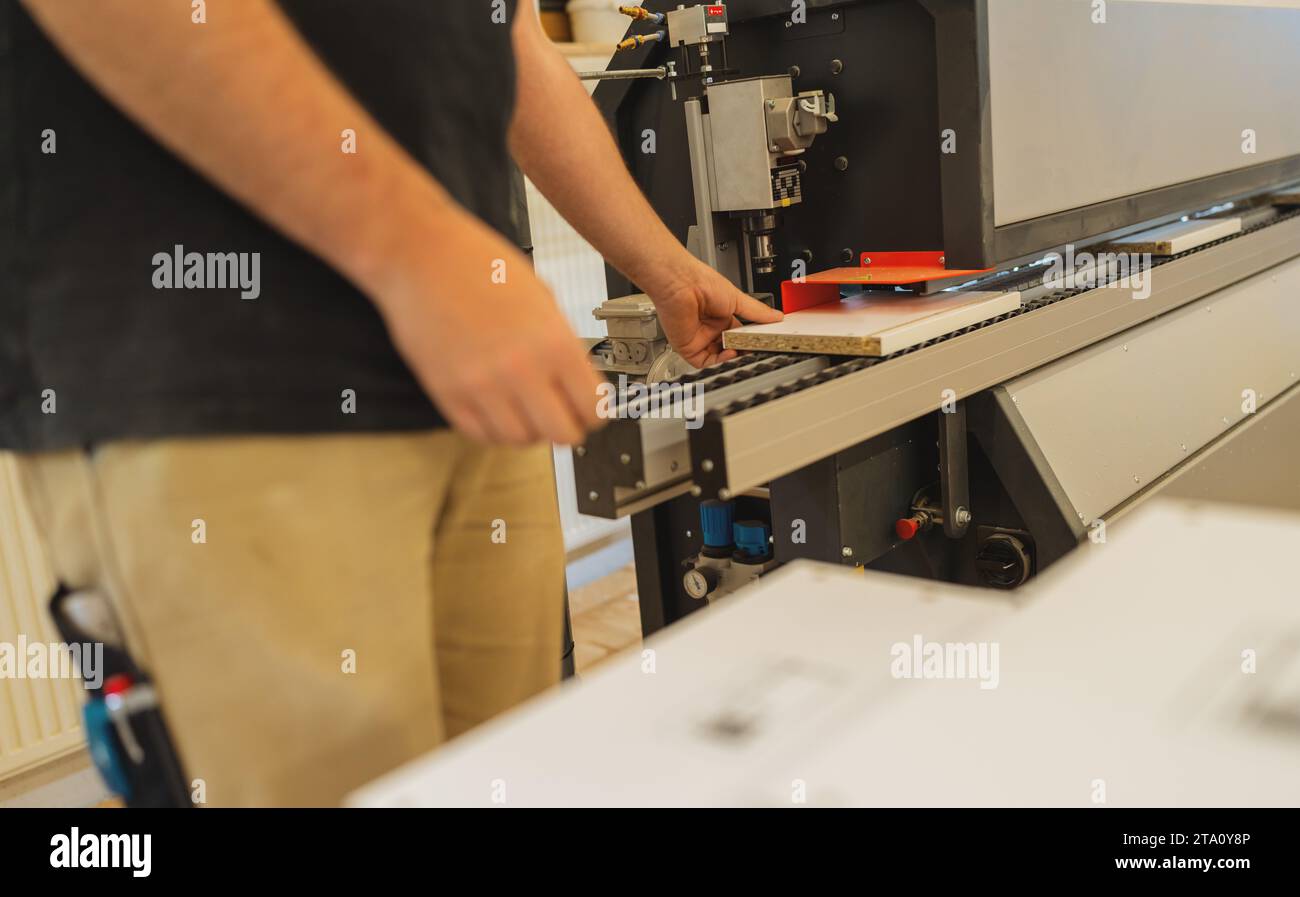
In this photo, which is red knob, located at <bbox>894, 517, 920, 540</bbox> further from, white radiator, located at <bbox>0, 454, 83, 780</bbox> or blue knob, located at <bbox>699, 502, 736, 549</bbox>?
white radiator, located at <bbox>0, 454, 83, 780</bbox>

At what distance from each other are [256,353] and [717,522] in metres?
1.19

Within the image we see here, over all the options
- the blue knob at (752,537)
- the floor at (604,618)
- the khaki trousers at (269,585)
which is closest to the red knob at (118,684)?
the khaki trousers at (269,585)

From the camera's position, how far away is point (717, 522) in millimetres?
1880

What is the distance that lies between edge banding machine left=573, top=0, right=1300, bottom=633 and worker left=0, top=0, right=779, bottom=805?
391mm

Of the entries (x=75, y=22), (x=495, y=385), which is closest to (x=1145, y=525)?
(x=495, y=385)

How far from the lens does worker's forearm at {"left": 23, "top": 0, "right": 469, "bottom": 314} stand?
0.67 metres

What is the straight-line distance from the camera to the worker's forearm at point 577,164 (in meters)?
1.15

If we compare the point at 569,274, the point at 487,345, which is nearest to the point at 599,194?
the point at 487,345

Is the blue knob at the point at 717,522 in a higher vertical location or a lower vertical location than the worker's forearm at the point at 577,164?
lower

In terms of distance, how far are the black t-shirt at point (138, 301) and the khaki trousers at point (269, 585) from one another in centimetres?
2

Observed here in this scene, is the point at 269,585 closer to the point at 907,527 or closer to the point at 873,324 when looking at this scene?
the point at 873,324

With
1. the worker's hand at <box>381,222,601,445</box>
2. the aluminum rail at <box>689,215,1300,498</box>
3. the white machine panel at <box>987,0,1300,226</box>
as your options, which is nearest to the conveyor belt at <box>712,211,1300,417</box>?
the aluminum rail at <box>689,215,1300,498</box>

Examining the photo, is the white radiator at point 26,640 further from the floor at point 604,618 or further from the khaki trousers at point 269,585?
the khaki trousers at point 269,585

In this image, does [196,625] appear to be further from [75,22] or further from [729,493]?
[729,493]
